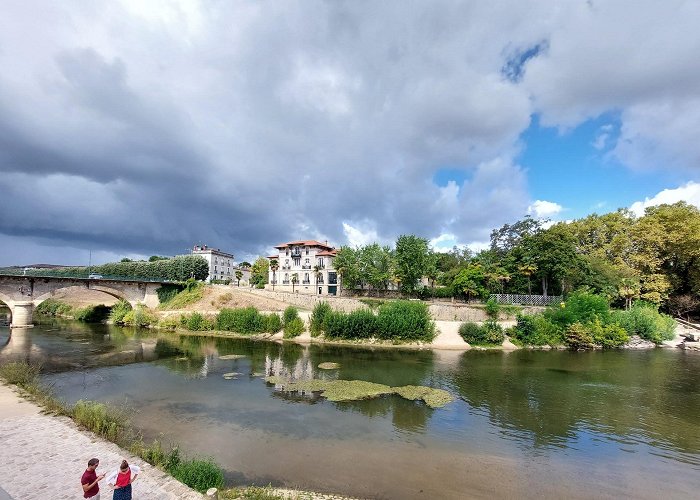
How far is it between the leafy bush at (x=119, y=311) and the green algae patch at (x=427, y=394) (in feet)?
191

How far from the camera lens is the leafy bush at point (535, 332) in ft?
162

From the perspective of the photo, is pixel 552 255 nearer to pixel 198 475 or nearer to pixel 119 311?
pixel 198 475

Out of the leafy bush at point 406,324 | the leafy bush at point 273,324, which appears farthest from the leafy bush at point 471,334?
the leafy bush at point 273,324

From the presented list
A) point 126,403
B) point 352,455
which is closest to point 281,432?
point 352,455

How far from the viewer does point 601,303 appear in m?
51.8

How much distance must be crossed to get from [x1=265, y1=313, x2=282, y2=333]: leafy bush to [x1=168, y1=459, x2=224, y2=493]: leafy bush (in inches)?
1572

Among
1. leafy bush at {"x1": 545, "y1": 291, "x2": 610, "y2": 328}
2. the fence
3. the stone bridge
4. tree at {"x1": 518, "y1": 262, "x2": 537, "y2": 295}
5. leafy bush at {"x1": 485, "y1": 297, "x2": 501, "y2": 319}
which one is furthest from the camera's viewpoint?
tree at {"x1": 518, "y1": 262, "x2": 537, "y2": 295}

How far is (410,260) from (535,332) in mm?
26027

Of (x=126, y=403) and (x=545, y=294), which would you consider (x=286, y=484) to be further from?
(x=545, y=294)

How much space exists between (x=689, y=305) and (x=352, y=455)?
3141 inches

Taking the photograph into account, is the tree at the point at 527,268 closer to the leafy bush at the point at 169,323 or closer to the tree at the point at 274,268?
the tree at the point at 274,268

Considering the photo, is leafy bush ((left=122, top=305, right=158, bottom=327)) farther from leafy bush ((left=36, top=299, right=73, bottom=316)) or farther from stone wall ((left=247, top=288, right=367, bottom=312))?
leafy bush ((left=36, top=299, right=73, bottom=316))

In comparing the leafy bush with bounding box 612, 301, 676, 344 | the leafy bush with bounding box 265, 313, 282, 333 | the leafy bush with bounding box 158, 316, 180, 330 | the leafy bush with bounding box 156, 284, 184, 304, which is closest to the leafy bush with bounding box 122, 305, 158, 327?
the leafy bush with bounding box 158, 316, 180, 330

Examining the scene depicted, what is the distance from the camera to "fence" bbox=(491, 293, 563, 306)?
61.4 m
